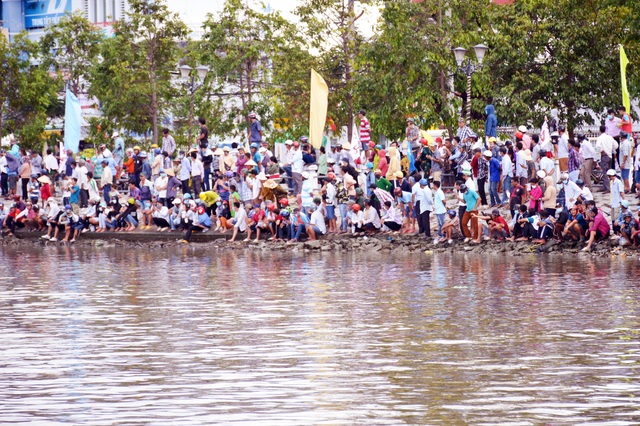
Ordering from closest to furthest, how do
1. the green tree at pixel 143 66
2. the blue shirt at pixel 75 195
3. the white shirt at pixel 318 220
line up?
the white shirt at pixel 318 220
the blue shirt at pixel 75 195
the green tree at pixel 143 66

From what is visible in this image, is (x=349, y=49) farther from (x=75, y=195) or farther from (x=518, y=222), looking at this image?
(x=518, y=222)

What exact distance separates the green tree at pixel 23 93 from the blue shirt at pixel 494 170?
28913mm

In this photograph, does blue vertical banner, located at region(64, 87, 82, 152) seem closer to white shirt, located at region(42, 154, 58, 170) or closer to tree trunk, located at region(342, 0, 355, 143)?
white shirt, located at region(42, 154, 58, 170)

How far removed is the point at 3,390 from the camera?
46.0ft

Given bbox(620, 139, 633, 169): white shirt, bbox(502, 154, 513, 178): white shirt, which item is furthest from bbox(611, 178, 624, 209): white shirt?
bbox(502, 154, 513, 178): white shirt

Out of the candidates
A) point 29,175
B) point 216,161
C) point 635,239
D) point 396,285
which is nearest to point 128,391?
point 396,285

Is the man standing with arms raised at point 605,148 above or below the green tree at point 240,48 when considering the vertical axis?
below

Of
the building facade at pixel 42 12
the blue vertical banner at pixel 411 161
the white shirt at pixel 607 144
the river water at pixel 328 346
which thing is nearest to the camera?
the river water at pixel 328 346

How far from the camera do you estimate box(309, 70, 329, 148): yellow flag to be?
37.1 m

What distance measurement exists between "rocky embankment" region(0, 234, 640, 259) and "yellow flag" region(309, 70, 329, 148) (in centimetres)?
334

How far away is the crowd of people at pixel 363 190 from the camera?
31828 millimetres

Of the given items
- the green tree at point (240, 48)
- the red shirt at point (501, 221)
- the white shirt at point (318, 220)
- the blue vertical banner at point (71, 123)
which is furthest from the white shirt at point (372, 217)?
the green tree at point (240, 48)

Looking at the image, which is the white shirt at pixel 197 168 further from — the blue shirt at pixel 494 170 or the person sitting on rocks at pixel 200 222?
the blue shirt at pixel 494 170

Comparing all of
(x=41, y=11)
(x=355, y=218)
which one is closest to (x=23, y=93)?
(x=355, y=218)
